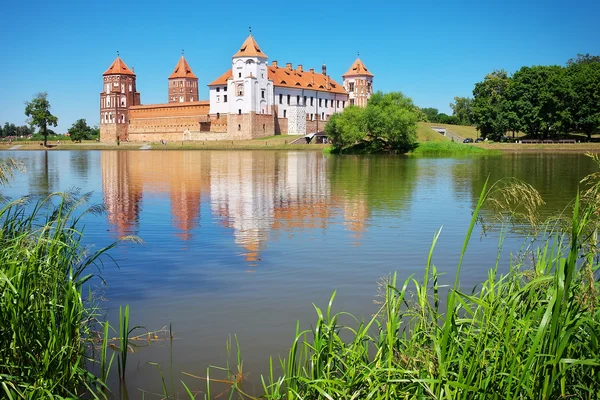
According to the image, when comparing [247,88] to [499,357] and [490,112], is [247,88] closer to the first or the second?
[490,112]

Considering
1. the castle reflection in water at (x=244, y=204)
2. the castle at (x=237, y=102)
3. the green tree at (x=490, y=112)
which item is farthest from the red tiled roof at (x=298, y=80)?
the castle reflection in water at (x=244, y=204)

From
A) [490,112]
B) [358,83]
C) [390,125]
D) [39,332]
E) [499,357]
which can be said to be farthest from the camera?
[358,83]

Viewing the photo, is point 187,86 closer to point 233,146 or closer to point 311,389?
point 233,146

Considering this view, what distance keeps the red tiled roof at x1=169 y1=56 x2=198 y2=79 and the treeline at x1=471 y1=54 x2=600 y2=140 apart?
51.9 m

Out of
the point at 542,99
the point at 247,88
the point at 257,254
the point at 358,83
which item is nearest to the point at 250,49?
the point at 247,88

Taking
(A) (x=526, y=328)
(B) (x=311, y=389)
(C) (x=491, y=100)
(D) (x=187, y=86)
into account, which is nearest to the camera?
(A) (x=526, y=328)

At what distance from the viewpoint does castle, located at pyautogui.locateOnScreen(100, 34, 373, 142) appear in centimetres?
7969

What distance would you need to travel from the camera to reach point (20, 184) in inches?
832

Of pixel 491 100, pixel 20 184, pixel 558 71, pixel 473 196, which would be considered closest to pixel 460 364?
pixel 473 196

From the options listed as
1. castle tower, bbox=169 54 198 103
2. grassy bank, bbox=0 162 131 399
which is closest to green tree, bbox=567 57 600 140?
grassy bank, bbox=0 162 131 399

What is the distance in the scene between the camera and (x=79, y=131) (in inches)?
3691

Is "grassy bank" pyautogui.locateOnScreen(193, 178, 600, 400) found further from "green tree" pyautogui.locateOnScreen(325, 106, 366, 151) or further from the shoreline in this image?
"green tree" pyautogui.locateOnScreen(325, 106, 366, 151)

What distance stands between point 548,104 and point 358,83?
130ft

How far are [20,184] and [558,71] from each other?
50629mm
